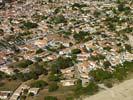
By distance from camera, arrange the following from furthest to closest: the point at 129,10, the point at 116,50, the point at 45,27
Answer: the point at 129,10
the point at 45,27
the point at 116,50

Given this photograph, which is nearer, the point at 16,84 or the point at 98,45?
the point at 16,84

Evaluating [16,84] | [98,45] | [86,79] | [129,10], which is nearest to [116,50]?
[98,45]

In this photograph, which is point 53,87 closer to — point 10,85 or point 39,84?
point 39,84

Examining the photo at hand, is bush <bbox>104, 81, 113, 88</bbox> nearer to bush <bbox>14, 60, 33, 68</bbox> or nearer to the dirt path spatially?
the dirt path

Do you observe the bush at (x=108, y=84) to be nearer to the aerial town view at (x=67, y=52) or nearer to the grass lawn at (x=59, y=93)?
the aerial town view at (x=67, y=52)

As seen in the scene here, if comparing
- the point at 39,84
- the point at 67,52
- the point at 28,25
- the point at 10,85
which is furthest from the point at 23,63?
the point at 28,25

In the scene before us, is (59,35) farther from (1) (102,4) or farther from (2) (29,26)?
(1) (102,4)

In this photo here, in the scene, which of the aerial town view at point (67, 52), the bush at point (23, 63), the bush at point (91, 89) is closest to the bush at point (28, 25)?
the aerial town view at point (67, 52)
